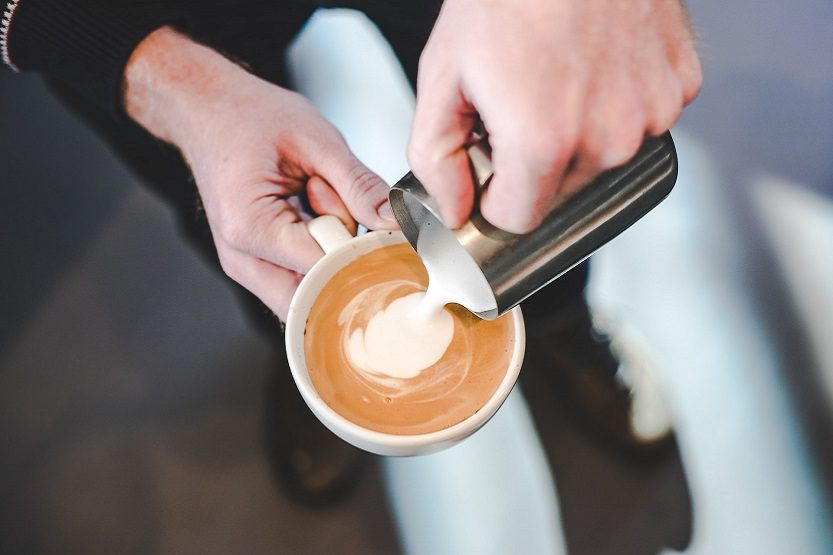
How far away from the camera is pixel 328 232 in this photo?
0.80 meters

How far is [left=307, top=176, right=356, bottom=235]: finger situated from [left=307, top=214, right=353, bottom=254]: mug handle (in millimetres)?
22

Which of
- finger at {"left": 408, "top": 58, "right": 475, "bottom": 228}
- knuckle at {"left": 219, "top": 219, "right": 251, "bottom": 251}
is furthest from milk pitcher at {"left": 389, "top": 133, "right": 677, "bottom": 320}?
knuckle at {"left": 219, "top": 219, "right": 251, "bottom": 251}

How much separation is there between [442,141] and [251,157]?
388 mm

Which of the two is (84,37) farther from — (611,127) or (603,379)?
(603,379)

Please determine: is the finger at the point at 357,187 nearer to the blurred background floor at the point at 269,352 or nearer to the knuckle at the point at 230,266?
the knuckle at the point at 230,266

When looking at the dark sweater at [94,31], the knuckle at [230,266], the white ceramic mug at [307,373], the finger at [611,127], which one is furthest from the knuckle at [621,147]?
the dark sweater at [94,31]

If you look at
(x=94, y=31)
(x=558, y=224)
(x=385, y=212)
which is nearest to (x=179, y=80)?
(x=94, y=31)

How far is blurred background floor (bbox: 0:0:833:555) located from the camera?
1.32m

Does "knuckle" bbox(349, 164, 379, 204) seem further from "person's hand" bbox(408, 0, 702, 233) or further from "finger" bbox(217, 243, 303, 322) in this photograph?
"person's hand" bbox(408, 0, 702, 233)

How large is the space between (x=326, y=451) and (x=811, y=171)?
1.39 metres

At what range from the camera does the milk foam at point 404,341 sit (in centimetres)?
80

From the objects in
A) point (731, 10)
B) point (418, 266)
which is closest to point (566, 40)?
point (418, 266)

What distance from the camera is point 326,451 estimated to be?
1.38m

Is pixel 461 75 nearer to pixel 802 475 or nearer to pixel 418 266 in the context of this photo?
pixel 418 266
